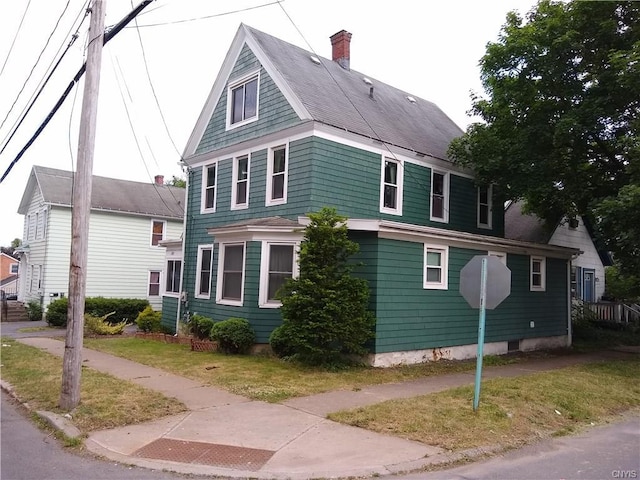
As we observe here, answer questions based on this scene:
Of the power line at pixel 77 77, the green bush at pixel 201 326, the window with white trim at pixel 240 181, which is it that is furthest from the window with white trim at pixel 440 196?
the power line at pixel 77 77

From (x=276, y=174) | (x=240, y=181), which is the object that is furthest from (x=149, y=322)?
(x=276, y=174)

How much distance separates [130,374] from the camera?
10.5 meters

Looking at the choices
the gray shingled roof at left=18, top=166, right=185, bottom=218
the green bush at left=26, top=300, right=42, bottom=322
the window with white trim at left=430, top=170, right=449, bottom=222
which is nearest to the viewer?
the window with white trim at left=430, top=170, right=449, bottom=222

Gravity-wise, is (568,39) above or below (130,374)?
above

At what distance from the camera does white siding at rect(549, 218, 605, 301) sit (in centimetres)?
2318

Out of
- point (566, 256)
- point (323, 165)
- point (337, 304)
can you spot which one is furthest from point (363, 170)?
point (566, 256)

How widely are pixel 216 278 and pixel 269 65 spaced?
21.4ft

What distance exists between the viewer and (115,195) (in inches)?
1114

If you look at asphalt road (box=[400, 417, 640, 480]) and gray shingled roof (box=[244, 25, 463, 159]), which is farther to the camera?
gray shingled roof (box=[244, 25, 463, 159])

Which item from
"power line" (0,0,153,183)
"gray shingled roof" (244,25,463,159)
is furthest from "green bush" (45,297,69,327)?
"gray shingled roof" (244,25,463,159)

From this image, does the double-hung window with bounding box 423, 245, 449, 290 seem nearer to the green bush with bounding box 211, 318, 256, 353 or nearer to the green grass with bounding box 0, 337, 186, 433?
the green bush with bounding box 211, 318, 256, 353

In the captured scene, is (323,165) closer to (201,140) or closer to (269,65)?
(269,65)

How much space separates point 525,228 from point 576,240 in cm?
362

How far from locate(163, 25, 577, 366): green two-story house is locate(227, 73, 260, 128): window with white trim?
0.16 ft
